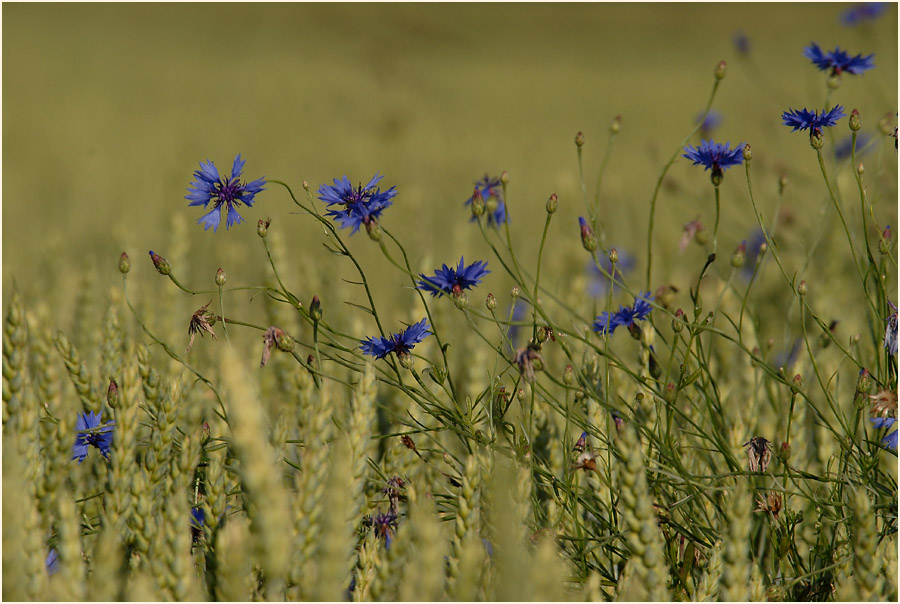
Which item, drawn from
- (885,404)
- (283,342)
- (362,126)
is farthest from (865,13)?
(362,126)

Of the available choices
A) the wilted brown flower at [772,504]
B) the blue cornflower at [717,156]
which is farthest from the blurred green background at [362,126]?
the wilted brown flower at [772,504]

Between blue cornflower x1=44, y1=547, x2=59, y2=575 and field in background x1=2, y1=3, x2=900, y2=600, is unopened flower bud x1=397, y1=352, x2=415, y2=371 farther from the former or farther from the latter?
blue cornflower x1=44, y1=547, x2=59, y2=575

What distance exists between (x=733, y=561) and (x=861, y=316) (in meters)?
1.94

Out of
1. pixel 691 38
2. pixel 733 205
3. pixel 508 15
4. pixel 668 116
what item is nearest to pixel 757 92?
pixel 668 116

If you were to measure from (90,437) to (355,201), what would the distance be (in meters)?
0.65

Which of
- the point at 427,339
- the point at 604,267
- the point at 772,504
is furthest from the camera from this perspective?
the point at 604,267

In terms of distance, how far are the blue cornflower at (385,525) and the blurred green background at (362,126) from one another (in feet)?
3.09

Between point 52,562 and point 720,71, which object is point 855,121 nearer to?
point 720,71

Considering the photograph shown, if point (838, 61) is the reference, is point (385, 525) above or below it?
below

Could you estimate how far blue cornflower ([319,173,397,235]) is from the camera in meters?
1.38

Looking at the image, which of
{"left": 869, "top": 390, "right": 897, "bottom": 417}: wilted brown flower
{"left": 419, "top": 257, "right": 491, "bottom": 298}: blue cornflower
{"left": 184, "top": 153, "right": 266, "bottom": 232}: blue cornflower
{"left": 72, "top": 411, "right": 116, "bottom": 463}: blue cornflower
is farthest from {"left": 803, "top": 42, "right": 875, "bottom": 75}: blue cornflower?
{"left": 72, "top": 411, "right": 116, "bottom": 463}: blue cornflower

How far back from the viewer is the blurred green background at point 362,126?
3482mm

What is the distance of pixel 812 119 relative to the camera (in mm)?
1422

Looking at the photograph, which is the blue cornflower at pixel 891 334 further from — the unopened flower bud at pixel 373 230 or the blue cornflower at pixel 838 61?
the unopened flower bud at pixel 373 230
